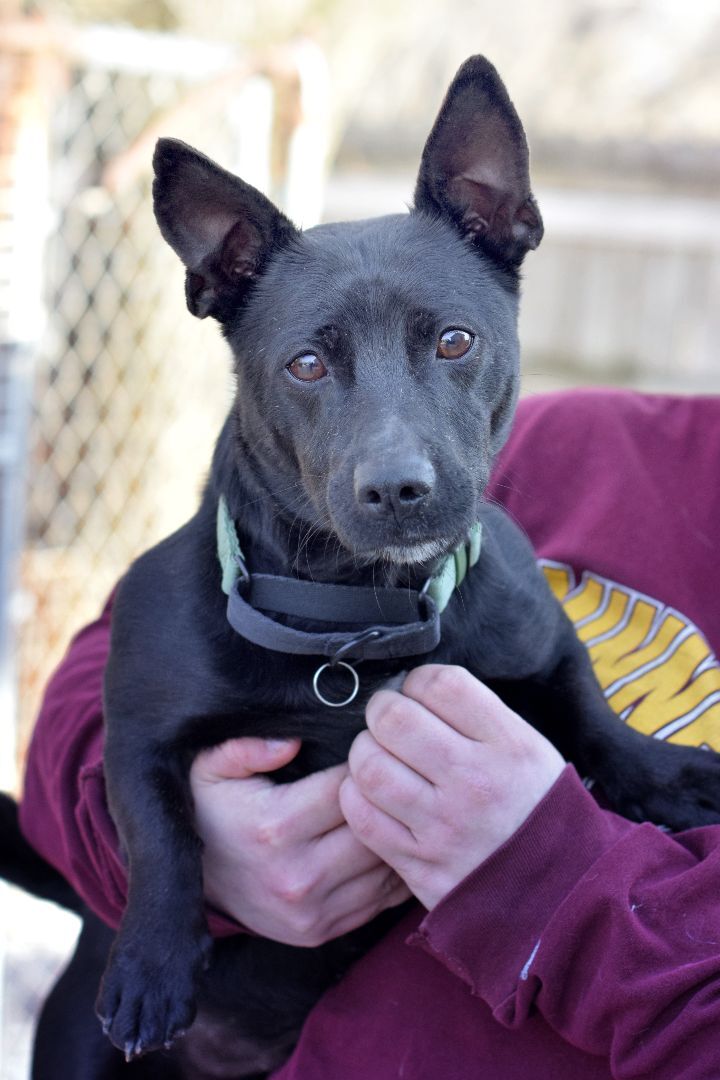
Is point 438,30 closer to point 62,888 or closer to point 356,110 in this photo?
point 356,110

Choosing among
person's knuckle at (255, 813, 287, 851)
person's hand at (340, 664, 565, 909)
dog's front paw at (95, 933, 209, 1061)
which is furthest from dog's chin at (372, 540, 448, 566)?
dog's front paw at (95, 933, 209, 1061)

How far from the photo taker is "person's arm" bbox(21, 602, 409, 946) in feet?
5.32

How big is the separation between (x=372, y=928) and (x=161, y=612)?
0.54 metres

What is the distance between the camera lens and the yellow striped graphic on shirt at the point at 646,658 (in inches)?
66.6

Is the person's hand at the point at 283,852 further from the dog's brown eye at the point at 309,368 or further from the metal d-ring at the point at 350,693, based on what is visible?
the dog's brown eye at the point at 309,368

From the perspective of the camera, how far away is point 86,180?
13.8ft

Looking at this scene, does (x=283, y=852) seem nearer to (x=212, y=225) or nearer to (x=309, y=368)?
(x=309, y=368)

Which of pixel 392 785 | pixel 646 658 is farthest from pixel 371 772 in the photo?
pixel 646 658

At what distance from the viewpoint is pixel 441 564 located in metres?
1.69

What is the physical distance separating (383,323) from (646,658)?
615 mm

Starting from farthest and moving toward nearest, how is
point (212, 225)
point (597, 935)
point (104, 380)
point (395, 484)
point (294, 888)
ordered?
1. point (104, 380)
2. point (212, 225)
3. point (294, 888)
4. point (395, 484)
5. point (597, 935)

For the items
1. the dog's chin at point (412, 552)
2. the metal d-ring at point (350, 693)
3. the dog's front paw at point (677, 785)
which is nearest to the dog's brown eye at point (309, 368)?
the dog's chin at point (412, 552)

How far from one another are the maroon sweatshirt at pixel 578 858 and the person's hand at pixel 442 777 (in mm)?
43

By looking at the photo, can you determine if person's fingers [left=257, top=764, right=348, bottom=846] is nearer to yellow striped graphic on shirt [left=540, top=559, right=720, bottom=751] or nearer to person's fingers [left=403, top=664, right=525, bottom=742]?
person's fingers [left=403, top=664, right=525, bottom=742]
